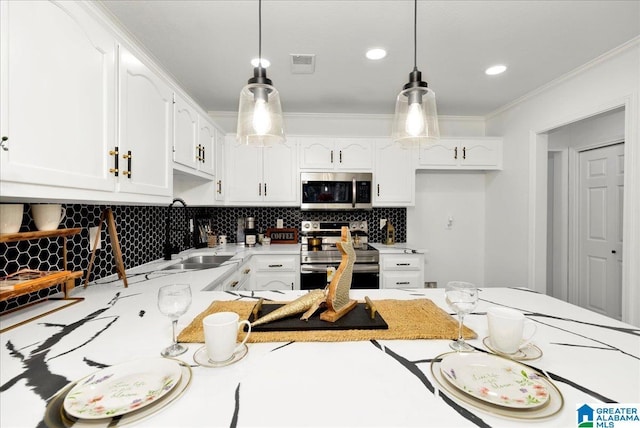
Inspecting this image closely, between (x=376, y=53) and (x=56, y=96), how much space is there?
1.96 m

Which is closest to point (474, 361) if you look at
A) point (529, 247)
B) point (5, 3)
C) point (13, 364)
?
point (13, 364)

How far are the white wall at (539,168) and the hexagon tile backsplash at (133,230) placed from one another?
1.20m

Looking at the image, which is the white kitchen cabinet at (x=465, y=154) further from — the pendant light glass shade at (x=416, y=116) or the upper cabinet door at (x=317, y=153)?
the pendant light glass shade at (x=416, y=116)

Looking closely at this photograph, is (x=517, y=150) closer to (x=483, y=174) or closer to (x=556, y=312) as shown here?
(x=483, y=174)

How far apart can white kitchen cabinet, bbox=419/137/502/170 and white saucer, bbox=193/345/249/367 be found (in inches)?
122

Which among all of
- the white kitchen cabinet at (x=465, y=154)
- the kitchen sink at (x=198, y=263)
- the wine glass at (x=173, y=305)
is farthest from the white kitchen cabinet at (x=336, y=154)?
the wine glass at (x=173, y=305)

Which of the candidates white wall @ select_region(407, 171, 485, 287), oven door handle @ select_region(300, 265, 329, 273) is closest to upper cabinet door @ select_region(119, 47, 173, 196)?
oven door handle @ select_region(300, 265, 329, 273)

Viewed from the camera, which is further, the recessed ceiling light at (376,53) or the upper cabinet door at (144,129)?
the recessed ceiling light at (376,53)

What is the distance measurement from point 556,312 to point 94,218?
2501mm

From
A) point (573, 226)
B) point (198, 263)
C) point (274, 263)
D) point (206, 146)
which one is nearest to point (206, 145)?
point (206, 146)

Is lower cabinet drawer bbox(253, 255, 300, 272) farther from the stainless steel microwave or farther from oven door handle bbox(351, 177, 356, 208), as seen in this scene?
oven door handle bbox(351, 177, 356, 208)

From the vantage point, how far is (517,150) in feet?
10.4

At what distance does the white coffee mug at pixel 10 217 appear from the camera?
42.6 inches

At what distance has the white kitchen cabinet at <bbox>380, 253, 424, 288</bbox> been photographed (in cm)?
305
